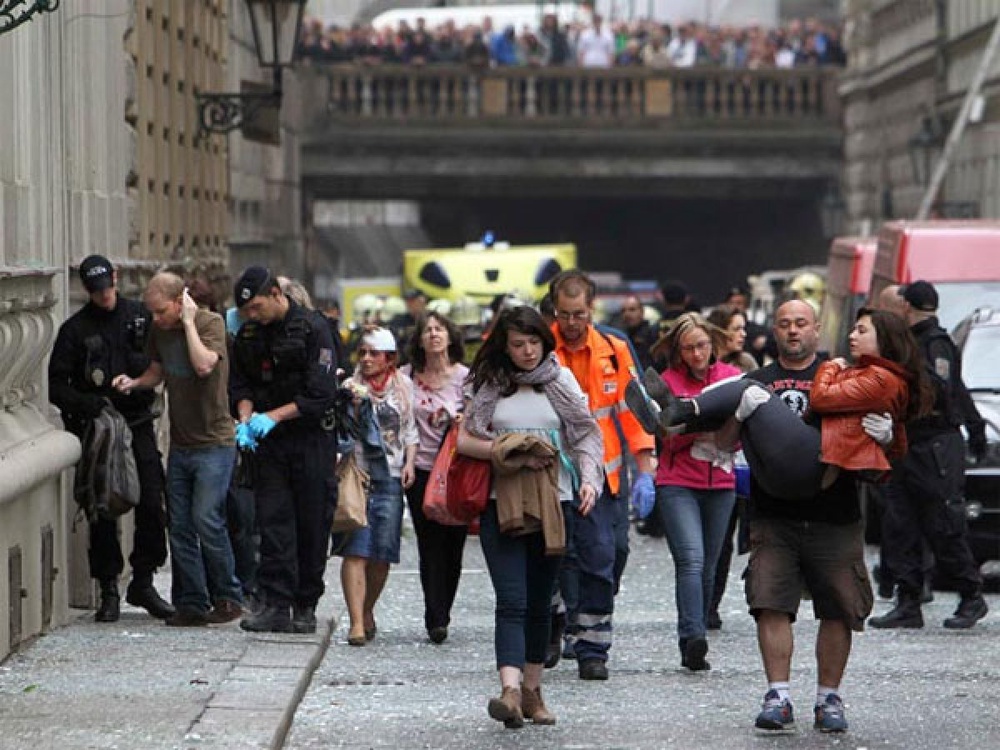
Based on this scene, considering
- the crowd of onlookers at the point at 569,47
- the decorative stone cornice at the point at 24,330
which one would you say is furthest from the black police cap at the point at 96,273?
the crowd of onlookers at the point at 569,47

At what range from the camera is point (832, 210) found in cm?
5953

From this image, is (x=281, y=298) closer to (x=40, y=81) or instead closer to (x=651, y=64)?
(x=40, y=81)

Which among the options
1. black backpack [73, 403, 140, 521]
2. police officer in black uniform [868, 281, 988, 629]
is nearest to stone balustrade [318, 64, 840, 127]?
police officer in black uniform [868, 281, 988, 629]

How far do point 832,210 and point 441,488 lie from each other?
47.5 meters

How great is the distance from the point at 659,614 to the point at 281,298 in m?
3.61

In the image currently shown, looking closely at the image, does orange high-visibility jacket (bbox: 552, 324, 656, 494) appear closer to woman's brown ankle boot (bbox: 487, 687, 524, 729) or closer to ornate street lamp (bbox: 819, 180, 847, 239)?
woman's brown ankle boot (bbox: 487, 687, 524, 729)

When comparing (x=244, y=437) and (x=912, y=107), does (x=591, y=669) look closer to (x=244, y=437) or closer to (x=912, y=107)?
(x=244, y=437)

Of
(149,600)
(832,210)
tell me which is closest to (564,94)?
(832,210)

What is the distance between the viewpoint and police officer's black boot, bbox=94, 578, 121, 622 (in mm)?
14922

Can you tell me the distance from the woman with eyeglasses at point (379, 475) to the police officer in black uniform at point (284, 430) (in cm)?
49

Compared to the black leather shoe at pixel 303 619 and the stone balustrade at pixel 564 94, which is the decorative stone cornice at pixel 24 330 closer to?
the black leather shoe at pixel 303 619

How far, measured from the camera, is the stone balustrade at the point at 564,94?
56.6m

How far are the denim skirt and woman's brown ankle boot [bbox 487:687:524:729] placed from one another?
3.41 m

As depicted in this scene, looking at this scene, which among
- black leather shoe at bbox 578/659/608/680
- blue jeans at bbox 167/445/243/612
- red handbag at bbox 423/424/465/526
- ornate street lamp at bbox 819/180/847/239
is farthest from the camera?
ornate street lamp at bbox 819/180/847/239
